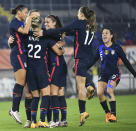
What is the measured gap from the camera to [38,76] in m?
8.53

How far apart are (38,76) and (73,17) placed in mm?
19725

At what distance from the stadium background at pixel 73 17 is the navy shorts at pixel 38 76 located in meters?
3.30

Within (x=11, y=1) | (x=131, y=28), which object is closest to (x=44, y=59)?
(x=131, y=28)

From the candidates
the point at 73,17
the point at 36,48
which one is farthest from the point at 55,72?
the point at 73,17

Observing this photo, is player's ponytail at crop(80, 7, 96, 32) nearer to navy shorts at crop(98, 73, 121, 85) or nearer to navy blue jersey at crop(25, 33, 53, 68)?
navy blue jersey at crop(25, 33, 53, 68)

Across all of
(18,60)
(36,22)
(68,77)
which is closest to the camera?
(36,22)

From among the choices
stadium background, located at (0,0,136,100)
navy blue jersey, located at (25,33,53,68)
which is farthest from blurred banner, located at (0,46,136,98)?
navy blue jersey, located at (25,33,53,68)

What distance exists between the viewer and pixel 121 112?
463 inches

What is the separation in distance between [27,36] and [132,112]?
13.3ft

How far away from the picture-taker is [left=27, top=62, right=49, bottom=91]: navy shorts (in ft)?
28.0

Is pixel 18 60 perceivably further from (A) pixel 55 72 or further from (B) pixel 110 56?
(B) pixel 110 56

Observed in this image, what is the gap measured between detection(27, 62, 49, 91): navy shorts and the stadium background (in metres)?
3.30

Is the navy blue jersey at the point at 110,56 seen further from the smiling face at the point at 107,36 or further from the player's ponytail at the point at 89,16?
the player's ponytail at the point at 89,16

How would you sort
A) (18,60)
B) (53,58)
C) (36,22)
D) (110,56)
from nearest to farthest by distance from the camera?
1. (36,22)
2. (53,58)
3. (18,60)
4. (110,56)
